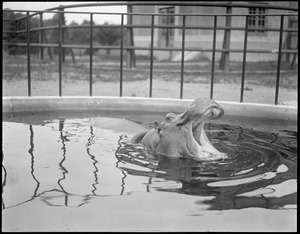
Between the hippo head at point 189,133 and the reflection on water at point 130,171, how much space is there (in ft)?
0.23

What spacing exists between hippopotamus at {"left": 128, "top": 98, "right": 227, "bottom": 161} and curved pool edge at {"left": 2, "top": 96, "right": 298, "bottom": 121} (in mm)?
2279

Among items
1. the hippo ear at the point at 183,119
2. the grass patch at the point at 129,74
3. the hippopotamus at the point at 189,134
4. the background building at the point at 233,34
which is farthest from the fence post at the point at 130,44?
the hippo ear at the point at 183,119

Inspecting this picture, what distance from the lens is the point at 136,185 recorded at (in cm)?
259

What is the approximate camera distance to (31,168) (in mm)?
2926

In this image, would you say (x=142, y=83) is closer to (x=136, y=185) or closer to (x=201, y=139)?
(x=201, y=139)

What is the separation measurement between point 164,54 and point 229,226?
19.0m

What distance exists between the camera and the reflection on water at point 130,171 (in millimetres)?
2400

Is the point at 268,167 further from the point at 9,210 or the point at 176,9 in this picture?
the point at 176,9

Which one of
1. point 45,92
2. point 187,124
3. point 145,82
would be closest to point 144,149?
point 187,124

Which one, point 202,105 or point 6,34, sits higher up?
point 6,34

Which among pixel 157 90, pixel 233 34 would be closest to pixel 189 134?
pixel 157 90

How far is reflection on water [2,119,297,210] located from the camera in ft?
7.88

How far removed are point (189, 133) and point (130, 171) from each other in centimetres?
45

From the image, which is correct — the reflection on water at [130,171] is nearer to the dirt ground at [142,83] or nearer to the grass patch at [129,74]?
the dirt ground at [142,83]
